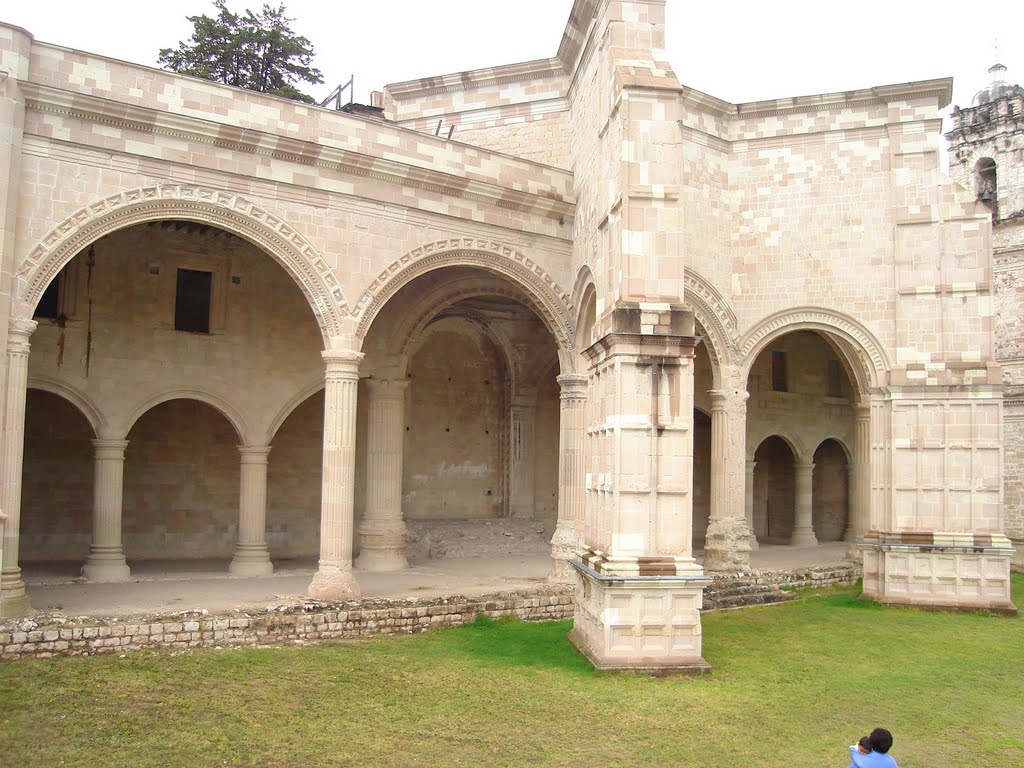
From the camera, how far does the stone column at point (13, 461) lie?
998 cm

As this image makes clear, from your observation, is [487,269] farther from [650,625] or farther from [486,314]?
[650,625]

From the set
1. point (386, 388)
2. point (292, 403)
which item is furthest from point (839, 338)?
point (292, 403)

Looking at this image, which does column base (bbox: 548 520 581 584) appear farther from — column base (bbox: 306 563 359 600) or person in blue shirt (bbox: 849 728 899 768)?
person in blue shirt (bbox: 849 728 899 768)

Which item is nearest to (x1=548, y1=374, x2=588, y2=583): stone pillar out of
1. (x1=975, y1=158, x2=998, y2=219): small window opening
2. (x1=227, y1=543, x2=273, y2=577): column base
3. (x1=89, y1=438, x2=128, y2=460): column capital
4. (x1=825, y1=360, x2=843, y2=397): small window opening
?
(x1=227, y1=543, x2=273, y2=577): column base

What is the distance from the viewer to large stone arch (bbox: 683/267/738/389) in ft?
52.6

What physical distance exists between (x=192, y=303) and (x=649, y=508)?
29.7 ft

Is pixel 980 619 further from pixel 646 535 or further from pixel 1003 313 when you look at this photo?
pixel 1003 313

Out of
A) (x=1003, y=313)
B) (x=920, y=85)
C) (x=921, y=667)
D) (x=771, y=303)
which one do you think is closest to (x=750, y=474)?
(x=771, y=303)

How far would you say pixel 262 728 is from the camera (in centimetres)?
775

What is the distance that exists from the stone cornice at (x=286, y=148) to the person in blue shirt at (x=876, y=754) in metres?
9.47

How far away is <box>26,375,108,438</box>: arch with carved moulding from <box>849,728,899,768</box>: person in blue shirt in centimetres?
1192

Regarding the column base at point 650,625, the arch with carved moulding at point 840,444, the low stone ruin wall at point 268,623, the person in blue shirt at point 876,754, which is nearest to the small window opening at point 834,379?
the arch with carved moulding at point 840,444

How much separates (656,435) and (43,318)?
942cm

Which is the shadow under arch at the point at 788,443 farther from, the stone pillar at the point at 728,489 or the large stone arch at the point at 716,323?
the large stone arch at the point at 716,323
